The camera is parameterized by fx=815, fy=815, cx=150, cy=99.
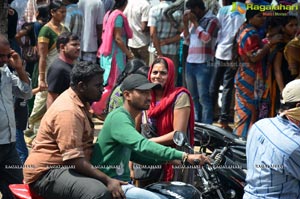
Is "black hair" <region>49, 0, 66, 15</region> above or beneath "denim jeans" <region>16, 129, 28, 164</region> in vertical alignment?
above

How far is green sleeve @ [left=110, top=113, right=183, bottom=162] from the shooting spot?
16.9ft

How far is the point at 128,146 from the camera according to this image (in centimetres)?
529

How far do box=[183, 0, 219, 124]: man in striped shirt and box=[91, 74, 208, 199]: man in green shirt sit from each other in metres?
4.91

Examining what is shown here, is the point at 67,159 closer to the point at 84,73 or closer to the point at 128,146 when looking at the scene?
the point at 128,146

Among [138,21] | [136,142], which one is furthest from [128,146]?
[138,21]

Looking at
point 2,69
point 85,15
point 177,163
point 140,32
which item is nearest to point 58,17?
point 85,15

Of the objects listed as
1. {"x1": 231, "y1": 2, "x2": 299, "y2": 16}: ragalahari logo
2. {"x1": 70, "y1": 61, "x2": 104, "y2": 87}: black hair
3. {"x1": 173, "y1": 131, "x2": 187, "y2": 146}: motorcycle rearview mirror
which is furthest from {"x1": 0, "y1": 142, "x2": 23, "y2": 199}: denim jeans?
{"x1": 231, "y1": 2, "x2": 299, "y2": 16}: ragalahari logo

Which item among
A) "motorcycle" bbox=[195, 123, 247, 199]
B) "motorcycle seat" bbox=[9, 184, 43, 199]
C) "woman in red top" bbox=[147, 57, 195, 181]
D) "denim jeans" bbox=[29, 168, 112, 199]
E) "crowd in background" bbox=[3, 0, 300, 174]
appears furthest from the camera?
"crowd in background" bbox=[3, 0, 300, 174]

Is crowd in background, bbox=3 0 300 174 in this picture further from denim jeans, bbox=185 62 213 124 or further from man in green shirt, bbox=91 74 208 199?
man in green shirt, bbox=91 74 208 199

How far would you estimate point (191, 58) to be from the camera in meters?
10.7

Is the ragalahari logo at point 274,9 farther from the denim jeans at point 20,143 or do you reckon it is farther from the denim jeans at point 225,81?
the denim jeans at point 20,143

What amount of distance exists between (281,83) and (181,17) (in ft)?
6.46

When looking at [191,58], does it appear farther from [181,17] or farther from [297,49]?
[297,49]

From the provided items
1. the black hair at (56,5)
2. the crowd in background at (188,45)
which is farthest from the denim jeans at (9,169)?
the black hair at (56,5)
